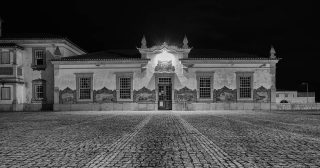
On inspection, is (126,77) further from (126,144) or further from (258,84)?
(126,144)

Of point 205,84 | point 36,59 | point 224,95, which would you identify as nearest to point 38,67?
point 36,59

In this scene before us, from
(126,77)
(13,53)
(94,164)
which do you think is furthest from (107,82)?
(94,164)

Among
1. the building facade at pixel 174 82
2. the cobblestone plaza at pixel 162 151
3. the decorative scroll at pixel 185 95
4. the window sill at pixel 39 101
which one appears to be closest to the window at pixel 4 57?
the window sill at pixel 39 101

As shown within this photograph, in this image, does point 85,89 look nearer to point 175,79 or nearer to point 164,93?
point 164,93

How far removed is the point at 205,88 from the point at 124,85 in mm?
6848

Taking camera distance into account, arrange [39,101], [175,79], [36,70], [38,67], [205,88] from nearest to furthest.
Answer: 1. [175,79]
2. [205,88]
3. [39,101]
4. [38,67]
5. [36,70]

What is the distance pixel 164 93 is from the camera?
29.7 meters

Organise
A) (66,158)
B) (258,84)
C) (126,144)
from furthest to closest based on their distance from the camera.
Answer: (258,84)
(126,144)
(66,158)

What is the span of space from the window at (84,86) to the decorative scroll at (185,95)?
7.36 metres

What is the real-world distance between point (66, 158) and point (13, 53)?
85.7 feet

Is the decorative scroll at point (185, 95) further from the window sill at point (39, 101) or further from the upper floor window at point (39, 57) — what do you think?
the upper floor window at point (39, 57)

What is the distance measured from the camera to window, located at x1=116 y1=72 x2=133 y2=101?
29.7m

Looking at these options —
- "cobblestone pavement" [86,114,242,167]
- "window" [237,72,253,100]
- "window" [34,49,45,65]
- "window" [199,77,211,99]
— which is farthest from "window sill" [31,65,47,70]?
"cobblestone pavement" [86,114,242,167]

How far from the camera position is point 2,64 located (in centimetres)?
3058
